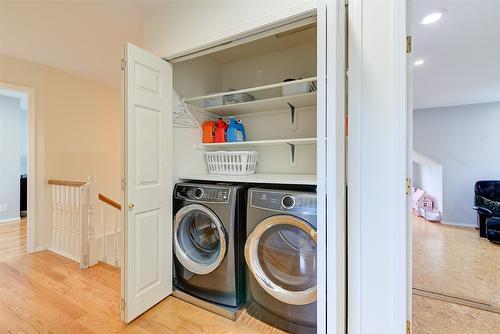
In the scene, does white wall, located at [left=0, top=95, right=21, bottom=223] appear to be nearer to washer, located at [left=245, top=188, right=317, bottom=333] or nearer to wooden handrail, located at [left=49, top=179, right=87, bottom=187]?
wooden handrail, located at [left=49, top=179, right=87, bottom=187]

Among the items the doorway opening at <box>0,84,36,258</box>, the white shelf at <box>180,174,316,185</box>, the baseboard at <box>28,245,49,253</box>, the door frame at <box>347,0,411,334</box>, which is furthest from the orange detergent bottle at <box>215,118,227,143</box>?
the doorway opening at <box>0,84,36,258</box>

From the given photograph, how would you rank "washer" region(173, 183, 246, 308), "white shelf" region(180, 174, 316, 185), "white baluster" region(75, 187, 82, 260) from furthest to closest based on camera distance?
"white baluster" region(75, 187, 82, 260)
"washer" region(173, 183, 246, 308)
"white shelf" region(180, 174, 316, 185)

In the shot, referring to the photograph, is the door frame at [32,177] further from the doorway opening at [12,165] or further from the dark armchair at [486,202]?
the dark armchair at [486,202]

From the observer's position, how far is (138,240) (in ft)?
5.18

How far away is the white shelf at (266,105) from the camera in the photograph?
1866 millimetres

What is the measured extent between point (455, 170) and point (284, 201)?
534 centimetres

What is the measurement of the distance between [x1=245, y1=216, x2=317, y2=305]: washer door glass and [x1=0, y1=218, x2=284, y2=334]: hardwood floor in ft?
1.08

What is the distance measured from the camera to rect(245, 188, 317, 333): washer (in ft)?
4.50

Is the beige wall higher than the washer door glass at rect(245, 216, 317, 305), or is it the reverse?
the beige wall

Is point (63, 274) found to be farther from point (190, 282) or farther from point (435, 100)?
point (435, 100)

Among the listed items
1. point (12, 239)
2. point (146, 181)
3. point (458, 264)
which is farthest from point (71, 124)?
point (458, 264)

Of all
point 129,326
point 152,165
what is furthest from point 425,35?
point 129,326

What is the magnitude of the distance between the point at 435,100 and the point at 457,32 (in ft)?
9.23

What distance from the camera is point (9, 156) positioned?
4.23m
